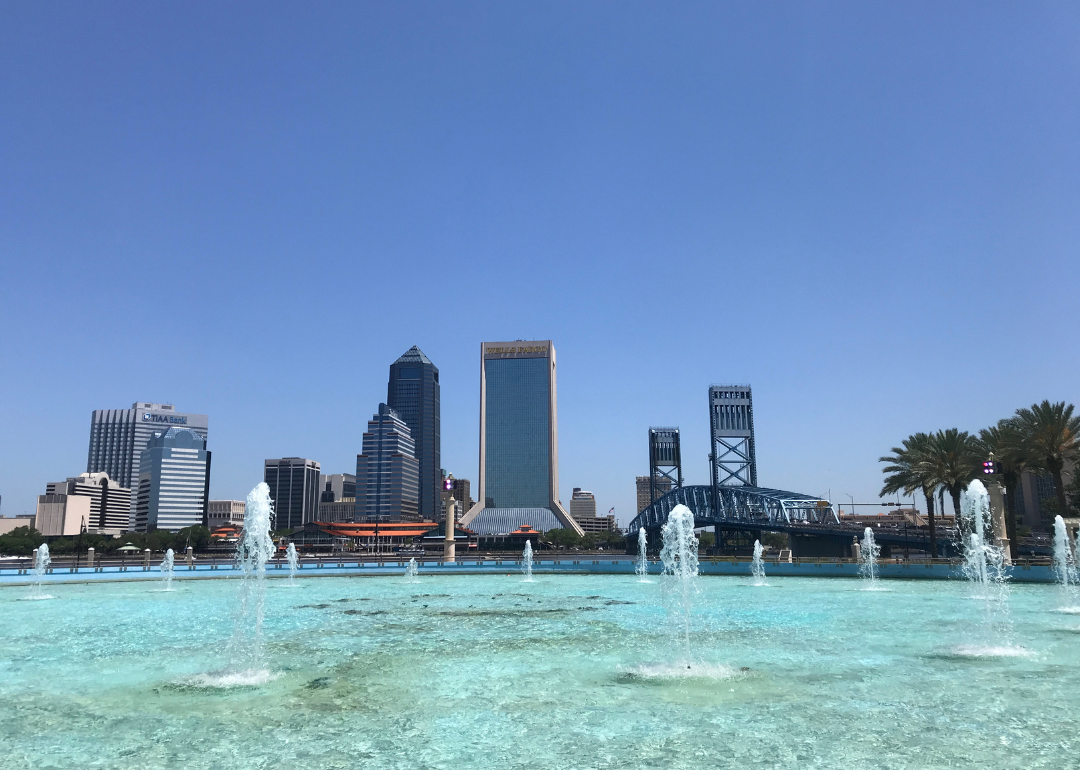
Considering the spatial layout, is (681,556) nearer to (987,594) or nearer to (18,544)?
(987,594)

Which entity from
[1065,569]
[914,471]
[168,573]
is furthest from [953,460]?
[168,573]

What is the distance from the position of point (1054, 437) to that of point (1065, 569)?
18597 mm

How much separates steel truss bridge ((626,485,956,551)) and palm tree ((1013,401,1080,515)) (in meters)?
30.9

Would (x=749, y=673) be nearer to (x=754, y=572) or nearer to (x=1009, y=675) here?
(x=1009, y=675)

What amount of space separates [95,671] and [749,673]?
14.1 meters

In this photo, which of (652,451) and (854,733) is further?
(652,451)

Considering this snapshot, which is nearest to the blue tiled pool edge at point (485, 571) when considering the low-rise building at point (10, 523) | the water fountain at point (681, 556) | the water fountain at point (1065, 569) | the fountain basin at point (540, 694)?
the water fountain at point (1065, 569)

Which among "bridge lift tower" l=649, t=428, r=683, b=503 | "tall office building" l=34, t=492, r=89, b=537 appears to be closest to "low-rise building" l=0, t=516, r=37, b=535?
"tall office building" l=34, t=492, r=89, b=537

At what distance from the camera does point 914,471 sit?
55.5 meters

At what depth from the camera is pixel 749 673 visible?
51.5 feet

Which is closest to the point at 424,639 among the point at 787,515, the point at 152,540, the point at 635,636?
the point at 635,636

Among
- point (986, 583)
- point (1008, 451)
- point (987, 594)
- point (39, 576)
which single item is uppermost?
point (1008, 451)

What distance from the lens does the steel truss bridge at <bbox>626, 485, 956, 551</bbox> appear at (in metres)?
88.4

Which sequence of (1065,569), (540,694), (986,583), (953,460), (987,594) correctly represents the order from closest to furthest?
1. (540,694)
2. (986,583)
3. (987,594)
4. (1065,569)
5. (953,460)
